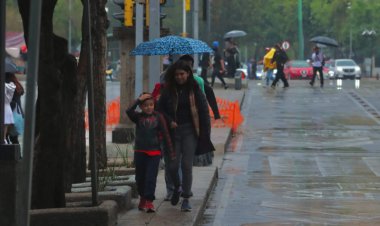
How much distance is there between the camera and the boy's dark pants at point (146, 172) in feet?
37.4

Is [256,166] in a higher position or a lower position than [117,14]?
lower

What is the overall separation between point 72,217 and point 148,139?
183 centimetres

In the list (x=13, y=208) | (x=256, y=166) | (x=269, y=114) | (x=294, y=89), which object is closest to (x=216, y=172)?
(x=256, y=166)

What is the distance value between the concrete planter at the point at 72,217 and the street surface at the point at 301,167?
209 cm

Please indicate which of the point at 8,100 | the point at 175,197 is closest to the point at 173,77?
the point at 175,197

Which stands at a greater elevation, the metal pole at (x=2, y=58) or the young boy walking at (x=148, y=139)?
the metal pole at (x=2, y=58)

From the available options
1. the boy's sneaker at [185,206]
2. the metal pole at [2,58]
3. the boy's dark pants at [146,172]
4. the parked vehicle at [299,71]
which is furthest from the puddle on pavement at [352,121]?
the parked vehicle at [299,71]

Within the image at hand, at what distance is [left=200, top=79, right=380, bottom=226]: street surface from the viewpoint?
1248cm

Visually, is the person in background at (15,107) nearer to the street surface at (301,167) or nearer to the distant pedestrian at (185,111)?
the street surface at (301,167)

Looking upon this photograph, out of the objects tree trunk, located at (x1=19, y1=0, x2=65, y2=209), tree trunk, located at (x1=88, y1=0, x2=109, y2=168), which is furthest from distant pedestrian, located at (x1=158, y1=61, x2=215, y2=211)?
tree trunk, located at (x1=88, y1=0, x2=109, y2=168)

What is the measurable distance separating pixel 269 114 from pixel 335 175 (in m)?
11.7

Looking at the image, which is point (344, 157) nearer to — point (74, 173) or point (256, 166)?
point (256, 166)

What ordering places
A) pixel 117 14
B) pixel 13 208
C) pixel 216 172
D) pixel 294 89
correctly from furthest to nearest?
pixel 294 89, pixel 117 14, pixel 216 172, pixel 13 208

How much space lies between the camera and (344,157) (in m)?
19.0
